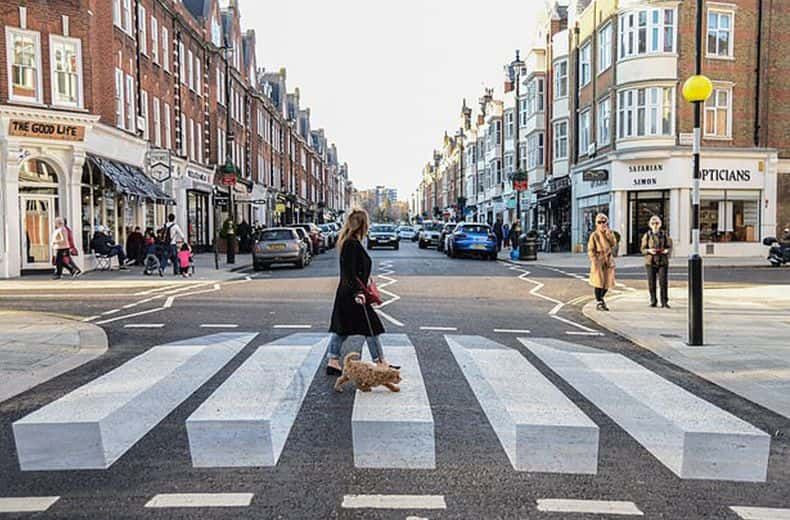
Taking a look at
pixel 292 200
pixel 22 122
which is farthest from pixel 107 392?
pixel 292 200

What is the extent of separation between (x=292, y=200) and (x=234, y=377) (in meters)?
60.0

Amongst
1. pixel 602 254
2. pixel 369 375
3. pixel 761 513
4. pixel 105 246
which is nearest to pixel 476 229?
pixel 105 246

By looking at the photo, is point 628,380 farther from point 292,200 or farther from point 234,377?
point 292,200

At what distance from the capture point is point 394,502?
4.00 meters

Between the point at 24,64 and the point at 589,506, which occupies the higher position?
the point at 24,64

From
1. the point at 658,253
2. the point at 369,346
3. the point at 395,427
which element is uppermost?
the point at 658,253

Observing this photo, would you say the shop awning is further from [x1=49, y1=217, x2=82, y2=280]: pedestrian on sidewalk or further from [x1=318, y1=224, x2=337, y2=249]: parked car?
[x1=318, y1=224, x2=337, y2=249]: parked car

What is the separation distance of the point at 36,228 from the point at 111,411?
1871 cm

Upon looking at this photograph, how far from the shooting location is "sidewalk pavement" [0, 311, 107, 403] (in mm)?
7228

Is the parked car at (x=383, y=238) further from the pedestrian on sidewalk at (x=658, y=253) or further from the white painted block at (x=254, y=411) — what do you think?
the white painted block at (x=254, y=411)

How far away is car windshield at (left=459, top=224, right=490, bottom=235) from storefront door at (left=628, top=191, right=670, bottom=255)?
21.0ft

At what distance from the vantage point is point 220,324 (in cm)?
1102

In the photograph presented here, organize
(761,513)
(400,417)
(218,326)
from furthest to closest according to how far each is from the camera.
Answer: (218,326) < (400,417) < (761,513)

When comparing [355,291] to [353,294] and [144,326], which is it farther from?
[144,326]
